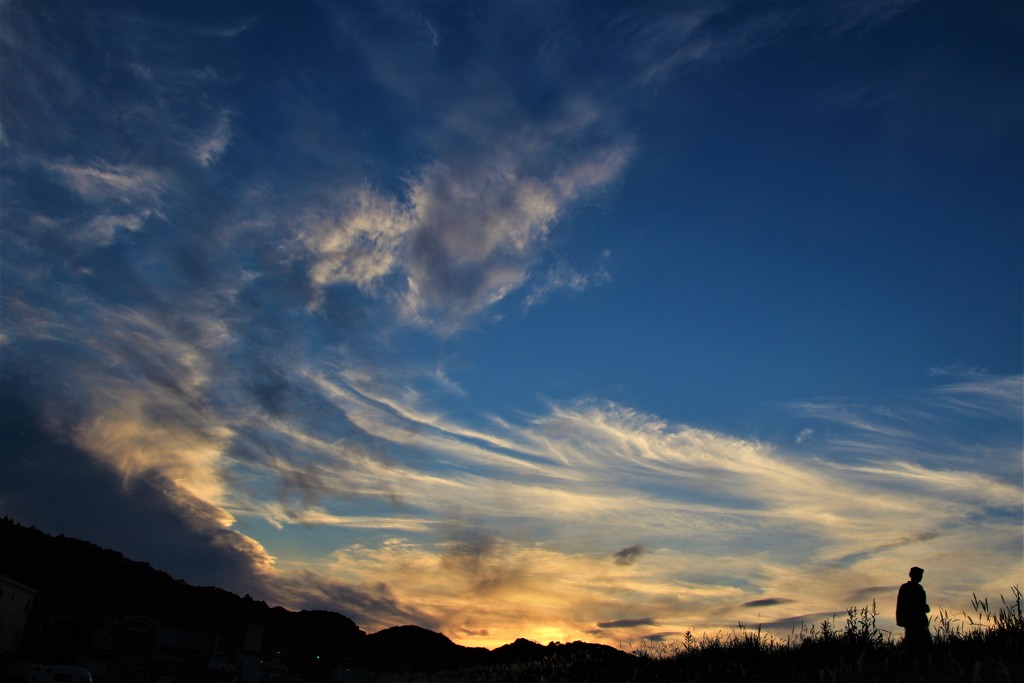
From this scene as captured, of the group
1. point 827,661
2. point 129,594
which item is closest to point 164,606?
point 129,594

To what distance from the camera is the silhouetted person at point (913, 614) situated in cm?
1252

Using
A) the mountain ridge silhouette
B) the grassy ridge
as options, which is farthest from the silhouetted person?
the mountain ridge silhouette

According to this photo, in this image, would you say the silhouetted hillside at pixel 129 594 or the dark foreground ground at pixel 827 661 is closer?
the dark foreground ground at pixel 827 661

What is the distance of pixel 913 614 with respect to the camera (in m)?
13.0

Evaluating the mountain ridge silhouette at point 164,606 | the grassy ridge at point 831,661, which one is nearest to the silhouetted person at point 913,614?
the grassy ridge at point 831,661

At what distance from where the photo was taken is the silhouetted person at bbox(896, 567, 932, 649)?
12.5 m

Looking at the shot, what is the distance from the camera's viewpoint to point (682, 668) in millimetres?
14789

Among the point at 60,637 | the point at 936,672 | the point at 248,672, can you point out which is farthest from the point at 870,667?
the point at 248,672

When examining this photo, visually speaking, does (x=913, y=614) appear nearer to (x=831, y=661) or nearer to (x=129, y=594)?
(x=831, y=661)

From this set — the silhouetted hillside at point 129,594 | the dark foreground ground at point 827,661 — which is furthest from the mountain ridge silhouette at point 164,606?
the dark foreground ground at point 827,661

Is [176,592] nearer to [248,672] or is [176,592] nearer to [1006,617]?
[248,672]

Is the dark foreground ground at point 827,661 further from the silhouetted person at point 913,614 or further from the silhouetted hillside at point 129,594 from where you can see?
the silhouetted hillside at point 129,594

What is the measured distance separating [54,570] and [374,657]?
5609 cm

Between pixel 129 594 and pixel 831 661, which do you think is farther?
pixel 129 594
